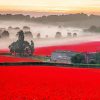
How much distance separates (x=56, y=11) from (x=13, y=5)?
37cm

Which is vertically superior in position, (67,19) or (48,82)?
(67,19)

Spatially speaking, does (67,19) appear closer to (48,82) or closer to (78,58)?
(78,58)

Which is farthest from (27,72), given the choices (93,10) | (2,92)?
(93,10)

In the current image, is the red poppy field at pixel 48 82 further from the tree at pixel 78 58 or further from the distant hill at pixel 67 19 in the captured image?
the distant hill at pixel 67 19

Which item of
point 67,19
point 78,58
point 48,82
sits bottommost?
point 48,82

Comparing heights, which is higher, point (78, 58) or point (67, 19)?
point (67, 19)

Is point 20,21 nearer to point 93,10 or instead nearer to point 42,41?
point 42,41

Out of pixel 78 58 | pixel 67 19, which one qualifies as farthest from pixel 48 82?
pixel 67 19

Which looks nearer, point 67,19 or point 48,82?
point 48,82

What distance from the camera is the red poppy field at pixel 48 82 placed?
136 inches

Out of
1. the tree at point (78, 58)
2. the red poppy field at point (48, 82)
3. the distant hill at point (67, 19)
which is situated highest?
the distant hill at point (67, 19)

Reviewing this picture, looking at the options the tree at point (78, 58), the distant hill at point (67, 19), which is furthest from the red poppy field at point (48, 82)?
the distant hill at point (67, 19)

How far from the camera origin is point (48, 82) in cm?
354

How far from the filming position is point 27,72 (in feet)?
11.7
